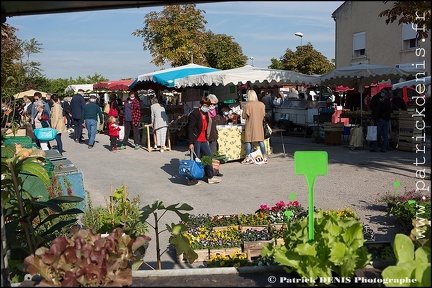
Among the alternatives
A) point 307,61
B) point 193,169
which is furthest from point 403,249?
point 307,61

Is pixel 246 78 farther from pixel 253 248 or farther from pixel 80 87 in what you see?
pixel 80 87

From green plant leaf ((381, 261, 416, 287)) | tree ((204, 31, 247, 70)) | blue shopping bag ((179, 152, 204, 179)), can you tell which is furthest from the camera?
tree ((204, 31, 247, 70))

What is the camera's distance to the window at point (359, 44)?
2995 centimetres

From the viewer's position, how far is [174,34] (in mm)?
30375

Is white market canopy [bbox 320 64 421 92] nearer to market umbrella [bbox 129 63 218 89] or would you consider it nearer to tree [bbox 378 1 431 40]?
market umbrella [bbox 129 63 218 89]

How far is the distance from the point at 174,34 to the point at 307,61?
1355 centimetres

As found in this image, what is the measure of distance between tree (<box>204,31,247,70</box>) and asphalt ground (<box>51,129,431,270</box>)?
3094 centimetres

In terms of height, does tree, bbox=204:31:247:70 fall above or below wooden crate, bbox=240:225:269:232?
above

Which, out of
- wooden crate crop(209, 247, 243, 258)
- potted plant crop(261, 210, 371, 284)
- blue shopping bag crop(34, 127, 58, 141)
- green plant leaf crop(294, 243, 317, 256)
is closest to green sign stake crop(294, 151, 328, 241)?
potted plant crop(261, 210, 371, 284)

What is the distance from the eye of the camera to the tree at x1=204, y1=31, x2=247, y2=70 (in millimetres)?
45250

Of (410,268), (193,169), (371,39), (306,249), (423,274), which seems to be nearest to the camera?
(423,274)

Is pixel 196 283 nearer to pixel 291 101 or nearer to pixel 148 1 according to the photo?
pixel 148 1

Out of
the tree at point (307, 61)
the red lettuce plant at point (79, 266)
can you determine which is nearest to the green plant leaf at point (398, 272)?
the red lettuce plant at point (79, 266)

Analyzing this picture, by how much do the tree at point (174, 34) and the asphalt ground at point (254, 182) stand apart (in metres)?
16.2
